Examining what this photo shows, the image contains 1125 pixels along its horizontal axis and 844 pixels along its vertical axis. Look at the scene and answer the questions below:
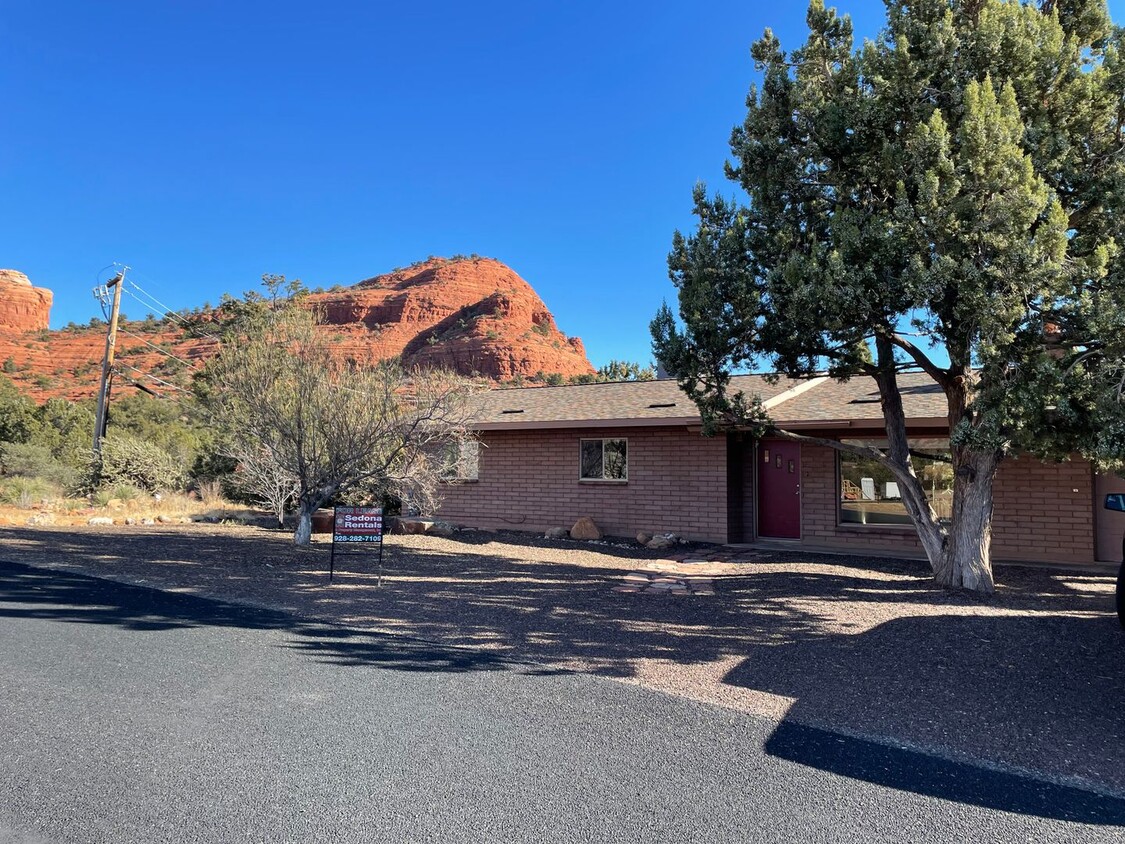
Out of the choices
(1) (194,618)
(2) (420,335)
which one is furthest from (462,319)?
(1) (194,618)

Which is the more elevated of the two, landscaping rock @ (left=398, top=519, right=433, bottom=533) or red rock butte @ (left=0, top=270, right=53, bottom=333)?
red rock butte @ (left=0, top=270, right=53, bottom=333)

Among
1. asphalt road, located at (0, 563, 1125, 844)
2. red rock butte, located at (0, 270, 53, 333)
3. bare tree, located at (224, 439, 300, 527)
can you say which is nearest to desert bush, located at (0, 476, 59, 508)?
bare tree, located at (224, 439, 300, 527)

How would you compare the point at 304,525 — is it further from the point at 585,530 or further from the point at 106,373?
the point at 106,373

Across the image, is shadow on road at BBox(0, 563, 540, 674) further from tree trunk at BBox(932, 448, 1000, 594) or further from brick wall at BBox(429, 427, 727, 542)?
brick wall at BBox(429, 427, 727, 542)

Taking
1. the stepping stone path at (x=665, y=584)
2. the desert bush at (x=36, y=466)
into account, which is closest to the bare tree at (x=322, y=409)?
the stepping stone path at (x=665, y=584)

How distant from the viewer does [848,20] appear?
960 centimetres

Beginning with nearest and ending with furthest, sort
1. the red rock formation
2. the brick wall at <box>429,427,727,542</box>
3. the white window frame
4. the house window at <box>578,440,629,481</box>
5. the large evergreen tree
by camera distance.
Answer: the large evergreen tree < the brick wall at <box>429,427,727,542</box> < the white window frame < the house window at <box>578,440,629,481</box> < the red rock formation

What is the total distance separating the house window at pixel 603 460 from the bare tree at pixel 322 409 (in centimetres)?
391

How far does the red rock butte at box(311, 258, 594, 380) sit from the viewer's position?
7576 cm

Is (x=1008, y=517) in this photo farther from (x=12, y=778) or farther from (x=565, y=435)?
(x=12, y=778)

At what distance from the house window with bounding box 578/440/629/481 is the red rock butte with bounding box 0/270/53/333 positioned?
8996 cm

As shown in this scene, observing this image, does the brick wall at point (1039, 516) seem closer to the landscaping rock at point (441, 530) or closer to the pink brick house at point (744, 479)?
the pink brick house at point (744, 479)

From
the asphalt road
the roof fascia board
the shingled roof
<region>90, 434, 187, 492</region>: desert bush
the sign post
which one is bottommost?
the asphalt road

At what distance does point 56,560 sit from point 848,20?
45.8 ft
